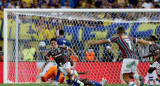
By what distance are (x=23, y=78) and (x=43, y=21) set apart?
78.4 inches

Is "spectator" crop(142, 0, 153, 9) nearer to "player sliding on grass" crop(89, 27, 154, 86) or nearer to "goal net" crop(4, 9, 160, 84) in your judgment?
"goal net" crop(4, 9, 160, 84)

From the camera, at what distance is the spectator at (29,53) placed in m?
13.6

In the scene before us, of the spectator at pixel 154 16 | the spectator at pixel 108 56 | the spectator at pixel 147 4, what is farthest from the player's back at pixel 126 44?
the spectator at pixel 147 4

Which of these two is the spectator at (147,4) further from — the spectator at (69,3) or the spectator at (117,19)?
the spectator at (117,19)

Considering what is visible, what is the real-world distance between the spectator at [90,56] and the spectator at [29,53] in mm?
1738

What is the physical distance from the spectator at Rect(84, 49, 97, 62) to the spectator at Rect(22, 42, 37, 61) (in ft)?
5.70

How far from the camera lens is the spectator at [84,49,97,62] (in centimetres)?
1337

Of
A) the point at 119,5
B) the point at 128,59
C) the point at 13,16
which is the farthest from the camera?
the point at 119,5

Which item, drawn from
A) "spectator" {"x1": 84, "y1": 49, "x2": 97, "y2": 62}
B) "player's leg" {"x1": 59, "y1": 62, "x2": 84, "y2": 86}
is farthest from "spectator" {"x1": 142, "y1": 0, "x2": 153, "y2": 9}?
"player's leg" {"x1": 59, "y1": 62, "x2": 84, "y2": 86}

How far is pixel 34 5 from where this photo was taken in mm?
18797

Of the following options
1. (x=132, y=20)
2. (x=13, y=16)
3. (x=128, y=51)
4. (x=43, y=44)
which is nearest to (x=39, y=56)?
(x=43, y=44)

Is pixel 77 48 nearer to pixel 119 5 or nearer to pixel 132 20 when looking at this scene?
pixel 132 20

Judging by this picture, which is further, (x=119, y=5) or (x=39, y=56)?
(x=119, y=5)

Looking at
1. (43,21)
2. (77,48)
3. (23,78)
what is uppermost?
(43,21)
